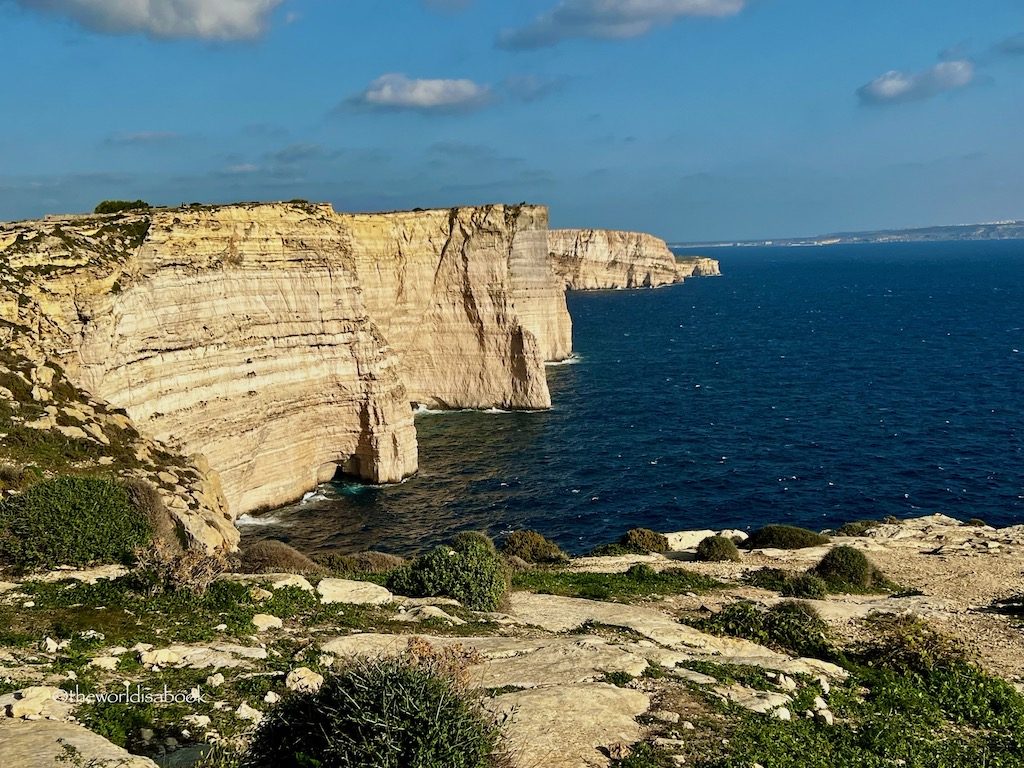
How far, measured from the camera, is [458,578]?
19.4 m

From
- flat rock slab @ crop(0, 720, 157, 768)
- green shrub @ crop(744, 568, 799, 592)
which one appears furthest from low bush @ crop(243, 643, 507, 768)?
green shrub @ crop(744, 568, 799, 592)

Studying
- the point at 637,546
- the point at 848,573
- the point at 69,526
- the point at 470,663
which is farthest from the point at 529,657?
the point at 637,546

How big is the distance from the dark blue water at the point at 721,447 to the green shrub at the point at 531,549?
253 inches

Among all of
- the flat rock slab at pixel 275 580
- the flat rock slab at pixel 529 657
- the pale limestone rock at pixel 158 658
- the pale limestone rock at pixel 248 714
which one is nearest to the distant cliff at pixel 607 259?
the flat rock slab at pixel 275 580

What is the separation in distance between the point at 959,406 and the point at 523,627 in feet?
197

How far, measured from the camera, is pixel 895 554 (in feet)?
97.9

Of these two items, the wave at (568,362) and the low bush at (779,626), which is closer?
the low bush at (779,626)

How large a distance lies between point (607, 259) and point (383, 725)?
17229 centimetres

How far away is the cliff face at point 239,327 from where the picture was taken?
1318 inches

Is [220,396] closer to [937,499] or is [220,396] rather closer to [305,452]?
[305,452]

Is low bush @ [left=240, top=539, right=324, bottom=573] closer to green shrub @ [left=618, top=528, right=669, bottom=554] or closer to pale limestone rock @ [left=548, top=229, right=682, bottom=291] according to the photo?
green shrub @ [left=618, top=528, right=669, bottom=554]

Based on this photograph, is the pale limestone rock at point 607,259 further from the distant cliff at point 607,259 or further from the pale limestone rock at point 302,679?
the pale limestone rock at point 302,679

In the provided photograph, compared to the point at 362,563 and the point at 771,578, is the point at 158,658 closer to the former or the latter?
the point at 362,563

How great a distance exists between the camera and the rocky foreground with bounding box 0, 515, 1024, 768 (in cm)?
994
